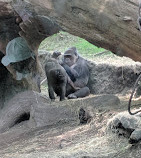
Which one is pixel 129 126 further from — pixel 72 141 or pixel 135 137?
pixel 72 141

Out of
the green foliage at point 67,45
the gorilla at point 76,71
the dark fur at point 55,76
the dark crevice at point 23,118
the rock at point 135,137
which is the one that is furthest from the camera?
the green foliage at point 67,45

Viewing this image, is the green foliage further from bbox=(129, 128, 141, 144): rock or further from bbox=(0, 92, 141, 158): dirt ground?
bbox=(129, 128, 141, 144): rock

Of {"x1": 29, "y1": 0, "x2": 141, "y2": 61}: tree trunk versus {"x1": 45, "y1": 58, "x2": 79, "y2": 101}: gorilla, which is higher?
{"x1": 29, "y1": 0, "x2": 141, "y2": 61}: tree trunk

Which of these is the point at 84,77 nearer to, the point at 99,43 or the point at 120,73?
the point at 120,73

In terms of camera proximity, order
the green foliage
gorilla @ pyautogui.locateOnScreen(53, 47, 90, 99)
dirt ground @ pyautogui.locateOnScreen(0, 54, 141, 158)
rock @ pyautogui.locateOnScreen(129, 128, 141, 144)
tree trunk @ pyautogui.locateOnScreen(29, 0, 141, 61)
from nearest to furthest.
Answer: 1. rock @ pyautogui.locateOnScreen(129, 128, 141, 144)
2. dirt ground @ pyautogui.locateOnScreen(0, 54, 141, 158)
3. tree trunk @ pyautogui.locateOnScreen(29, 0, 141, 61)
4. gorilla @ pyautogui.locateOnScreen(53, 47, 90, 99)
5. the green foliage

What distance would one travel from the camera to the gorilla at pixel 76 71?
741cm

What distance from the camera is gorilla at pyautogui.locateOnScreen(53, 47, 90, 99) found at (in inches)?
292

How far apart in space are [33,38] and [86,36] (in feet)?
6.73

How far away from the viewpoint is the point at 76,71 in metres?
7.91

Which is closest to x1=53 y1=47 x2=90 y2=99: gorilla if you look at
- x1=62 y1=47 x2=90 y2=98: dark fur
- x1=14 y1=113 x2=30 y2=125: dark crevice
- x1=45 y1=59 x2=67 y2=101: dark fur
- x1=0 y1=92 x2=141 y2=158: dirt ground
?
x1=62 y1=47 x2=90 y2=98: dark fur

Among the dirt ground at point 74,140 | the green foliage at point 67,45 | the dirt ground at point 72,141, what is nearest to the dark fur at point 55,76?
the dirt ground at point 74,140

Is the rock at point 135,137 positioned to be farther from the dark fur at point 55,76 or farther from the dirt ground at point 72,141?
the dark fur at point 55,76

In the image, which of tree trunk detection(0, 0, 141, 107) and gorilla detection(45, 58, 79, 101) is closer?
tree trunk detection(0, 0, 141, 107)

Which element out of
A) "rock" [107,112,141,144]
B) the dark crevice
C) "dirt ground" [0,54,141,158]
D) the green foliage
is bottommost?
the green foliage
